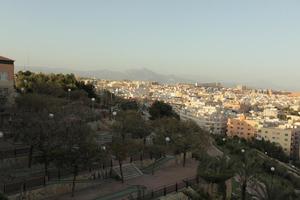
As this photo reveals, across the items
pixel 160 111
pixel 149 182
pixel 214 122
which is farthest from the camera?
pixel 214 122

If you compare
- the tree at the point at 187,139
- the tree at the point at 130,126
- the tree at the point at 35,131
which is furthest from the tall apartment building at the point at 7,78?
the tree at the point at 187,139

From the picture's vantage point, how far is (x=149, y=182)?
70.6 feet

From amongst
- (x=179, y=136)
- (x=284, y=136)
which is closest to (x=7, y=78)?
(x=179, y=136)

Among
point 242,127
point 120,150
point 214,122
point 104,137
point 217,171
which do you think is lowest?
point 242,127

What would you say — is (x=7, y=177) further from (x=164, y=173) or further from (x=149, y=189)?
(x=164, y=173)

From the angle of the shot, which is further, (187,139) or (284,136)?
(284,136)

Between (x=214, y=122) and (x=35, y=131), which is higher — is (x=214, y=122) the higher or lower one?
the lower one

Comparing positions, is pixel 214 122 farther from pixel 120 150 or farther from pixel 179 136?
pixel 120 150

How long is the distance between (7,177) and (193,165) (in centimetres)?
1324

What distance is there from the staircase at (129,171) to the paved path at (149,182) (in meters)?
0.40

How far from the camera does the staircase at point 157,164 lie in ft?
79.9

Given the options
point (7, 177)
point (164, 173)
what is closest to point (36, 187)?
point (7, 177)

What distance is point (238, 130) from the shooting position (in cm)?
10106

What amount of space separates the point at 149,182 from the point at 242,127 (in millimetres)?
82578
